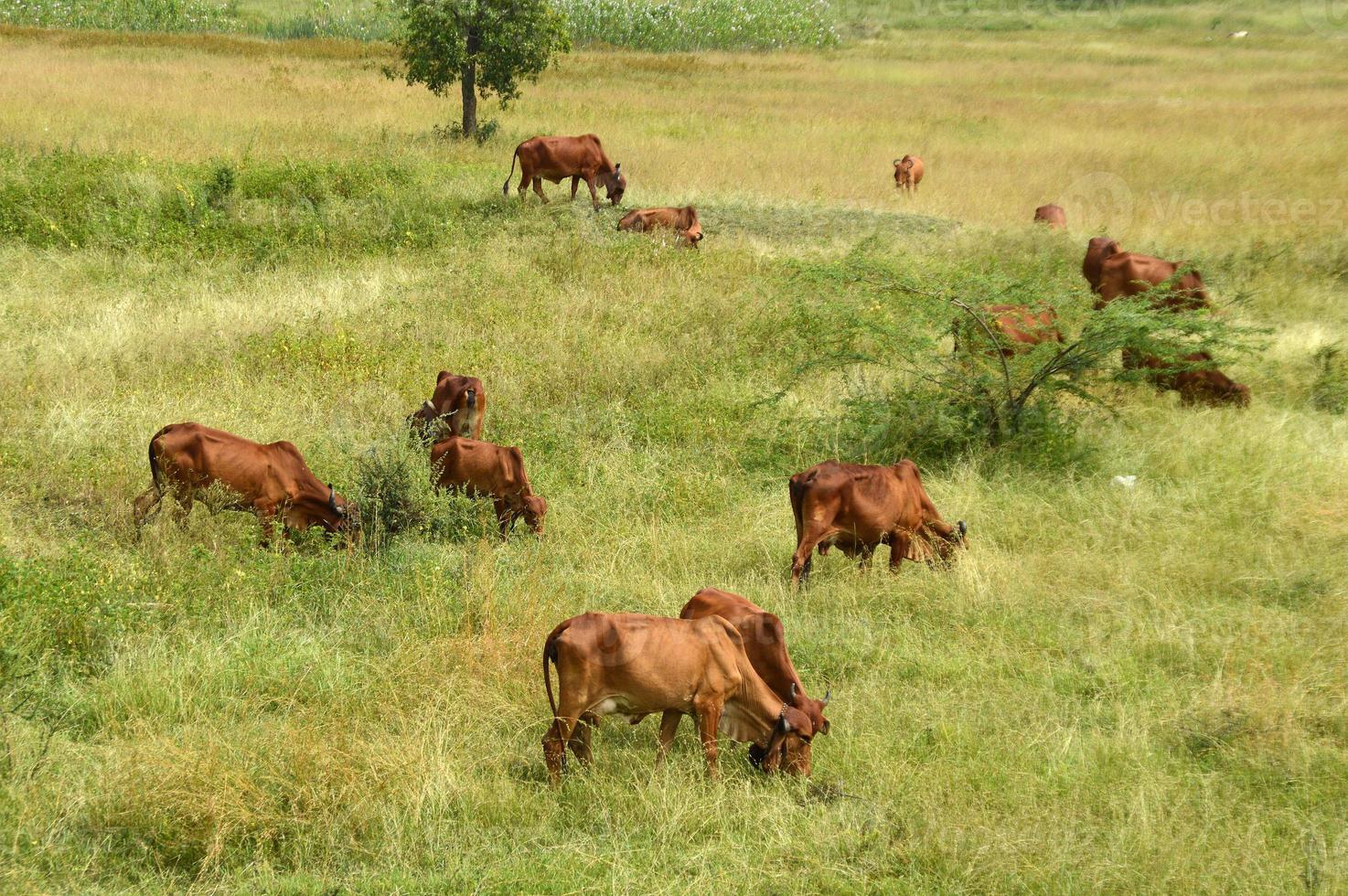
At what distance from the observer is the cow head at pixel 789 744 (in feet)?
18.2

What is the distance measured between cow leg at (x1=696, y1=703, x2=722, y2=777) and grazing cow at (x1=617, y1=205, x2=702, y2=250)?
412 inches

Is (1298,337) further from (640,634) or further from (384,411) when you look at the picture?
(640,634)

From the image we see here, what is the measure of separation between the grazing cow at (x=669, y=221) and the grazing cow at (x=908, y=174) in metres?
6.20

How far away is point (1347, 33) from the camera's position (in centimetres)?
4978

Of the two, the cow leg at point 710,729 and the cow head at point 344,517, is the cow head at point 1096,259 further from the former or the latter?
the cow leg at point 710,729

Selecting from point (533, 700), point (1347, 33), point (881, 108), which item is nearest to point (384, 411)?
point (533, 700)

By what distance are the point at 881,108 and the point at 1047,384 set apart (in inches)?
885

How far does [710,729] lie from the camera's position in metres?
5.62

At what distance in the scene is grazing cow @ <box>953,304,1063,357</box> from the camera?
405 inches

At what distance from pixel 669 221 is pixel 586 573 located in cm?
870
